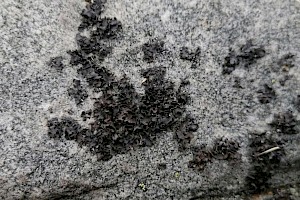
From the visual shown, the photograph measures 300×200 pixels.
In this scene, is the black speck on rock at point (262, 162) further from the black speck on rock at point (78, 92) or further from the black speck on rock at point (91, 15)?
the black speck on rock at point (91, 15)

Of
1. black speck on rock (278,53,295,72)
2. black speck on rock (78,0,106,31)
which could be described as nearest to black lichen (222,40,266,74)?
black speck on rock (278,53,295,72)

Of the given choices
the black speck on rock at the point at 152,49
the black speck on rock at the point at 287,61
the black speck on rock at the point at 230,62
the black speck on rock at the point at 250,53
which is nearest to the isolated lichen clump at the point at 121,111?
the black speck on rock at the point at 152,49

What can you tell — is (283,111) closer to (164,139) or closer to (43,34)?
(164,139)

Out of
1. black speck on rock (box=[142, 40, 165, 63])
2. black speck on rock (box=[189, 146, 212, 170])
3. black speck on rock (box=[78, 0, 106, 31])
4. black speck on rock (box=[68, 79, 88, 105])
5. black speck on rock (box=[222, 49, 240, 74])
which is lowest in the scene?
black speck on rock (box=[189, 146, 212, 170])

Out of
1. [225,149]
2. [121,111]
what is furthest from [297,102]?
[121,111]

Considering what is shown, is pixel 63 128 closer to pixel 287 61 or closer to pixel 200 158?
pixel 200 158

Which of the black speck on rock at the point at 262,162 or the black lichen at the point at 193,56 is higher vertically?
the black lichen at the point at 193,56

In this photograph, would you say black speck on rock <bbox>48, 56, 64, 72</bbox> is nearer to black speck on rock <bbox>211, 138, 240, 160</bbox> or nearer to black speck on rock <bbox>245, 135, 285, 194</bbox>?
black speck on rock <bbox>211, 138, 240, 160</bbox>

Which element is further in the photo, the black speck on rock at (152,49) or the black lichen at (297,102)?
the black speck on rock at (152,49)
